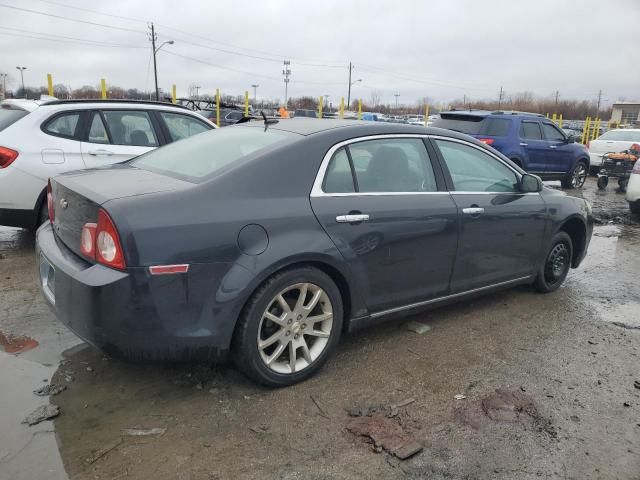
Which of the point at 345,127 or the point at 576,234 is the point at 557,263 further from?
the point at 345,127

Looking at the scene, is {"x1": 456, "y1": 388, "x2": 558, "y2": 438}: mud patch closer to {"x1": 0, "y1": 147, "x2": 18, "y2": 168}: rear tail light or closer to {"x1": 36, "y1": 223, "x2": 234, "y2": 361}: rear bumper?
{"x1": 36, "y1": 223, "x2": 234, "y2": 361}: rear bumper

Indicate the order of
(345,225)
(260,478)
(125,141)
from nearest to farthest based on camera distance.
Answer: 1. (260,478)
2. (345,225)
3. (125,141)

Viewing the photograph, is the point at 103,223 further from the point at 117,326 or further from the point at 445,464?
the point at 445,464

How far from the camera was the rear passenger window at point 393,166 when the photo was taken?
340 cm

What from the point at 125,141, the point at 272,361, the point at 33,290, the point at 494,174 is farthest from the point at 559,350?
the point at 125,141

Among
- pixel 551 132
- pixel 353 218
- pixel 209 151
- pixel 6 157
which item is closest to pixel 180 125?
pixel 6 157

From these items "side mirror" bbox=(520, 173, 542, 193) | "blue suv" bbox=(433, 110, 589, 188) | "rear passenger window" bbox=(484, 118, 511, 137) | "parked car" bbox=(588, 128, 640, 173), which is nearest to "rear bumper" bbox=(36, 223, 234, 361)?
"side mirror" bbox=(520, 173, 542, 193)

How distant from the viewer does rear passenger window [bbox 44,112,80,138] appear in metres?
5.48

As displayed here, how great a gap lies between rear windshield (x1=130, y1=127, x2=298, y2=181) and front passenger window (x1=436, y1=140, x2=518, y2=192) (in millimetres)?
1321

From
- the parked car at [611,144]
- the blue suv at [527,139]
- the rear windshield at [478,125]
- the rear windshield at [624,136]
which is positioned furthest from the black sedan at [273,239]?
the rear windshield at [624,136]

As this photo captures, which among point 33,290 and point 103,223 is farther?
point 33,290

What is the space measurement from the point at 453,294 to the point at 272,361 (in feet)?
5.27

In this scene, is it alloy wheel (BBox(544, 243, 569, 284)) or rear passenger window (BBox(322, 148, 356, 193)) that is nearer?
rear passenger window (BBox(322, 148, 356, 193))

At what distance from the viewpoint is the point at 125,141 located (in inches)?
235
